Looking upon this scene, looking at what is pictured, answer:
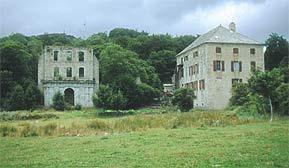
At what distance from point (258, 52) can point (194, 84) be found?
9664 mm

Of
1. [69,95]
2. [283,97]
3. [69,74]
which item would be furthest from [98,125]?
[69,74]

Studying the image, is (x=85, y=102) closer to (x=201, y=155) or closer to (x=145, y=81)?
(x=145, y=81)

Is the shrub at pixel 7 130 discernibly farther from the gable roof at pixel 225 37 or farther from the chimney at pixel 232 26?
the chimney at pixel 232 26

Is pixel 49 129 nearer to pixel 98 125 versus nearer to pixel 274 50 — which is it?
pixel 98 125

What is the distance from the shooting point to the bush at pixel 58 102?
49031 mm

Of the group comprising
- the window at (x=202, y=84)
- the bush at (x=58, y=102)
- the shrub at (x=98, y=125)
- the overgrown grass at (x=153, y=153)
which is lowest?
the overgrown grass at (x=153, y=153)

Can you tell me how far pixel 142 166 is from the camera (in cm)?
908

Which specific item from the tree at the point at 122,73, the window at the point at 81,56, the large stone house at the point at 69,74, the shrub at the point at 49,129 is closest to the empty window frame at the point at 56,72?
the large stone house at the point at 69,74

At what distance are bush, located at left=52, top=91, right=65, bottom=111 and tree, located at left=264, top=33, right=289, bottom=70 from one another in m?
32.1

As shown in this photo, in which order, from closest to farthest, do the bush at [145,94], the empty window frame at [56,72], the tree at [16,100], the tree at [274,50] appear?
the tree at [16,100], the bush at [145,94], the empty window frame at [56,72], the tree at [274,50]

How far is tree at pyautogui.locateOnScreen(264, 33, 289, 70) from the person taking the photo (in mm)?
58438

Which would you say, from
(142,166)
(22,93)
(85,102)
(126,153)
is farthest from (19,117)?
(142,166)

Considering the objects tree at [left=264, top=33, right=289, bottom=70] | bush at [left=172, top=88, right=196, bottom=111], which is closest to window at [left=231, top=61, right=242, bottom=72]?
bush at [left=172, top=88, right=196, bottom=111]

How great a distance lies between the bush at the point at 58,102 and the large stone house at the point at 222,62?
18.2 meters
